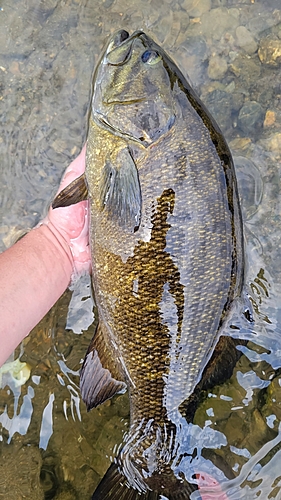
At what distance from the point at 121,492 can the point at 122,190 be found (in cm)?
165

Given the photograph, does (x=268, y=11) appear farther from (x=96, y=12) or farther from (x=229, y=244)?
(x=229, y=244)

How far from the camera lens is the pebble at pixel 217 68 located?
3.63m

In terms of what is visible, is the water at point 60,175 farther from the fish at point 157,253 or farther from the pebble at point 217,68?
the fish at point 157,253

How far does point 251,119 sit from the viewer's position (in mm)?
3557

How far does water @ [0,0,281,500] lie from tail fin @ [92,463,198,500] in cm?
25

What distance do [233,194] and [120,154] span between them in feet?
2.05

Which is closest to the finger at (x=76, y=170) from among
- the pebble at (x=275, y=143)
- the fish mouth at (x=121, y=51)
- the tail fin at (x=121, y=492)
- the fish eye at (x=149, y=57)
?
the fish mouth at (x=121, y=51)

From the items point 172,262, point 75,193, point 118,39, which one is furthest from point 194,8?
point 172,262

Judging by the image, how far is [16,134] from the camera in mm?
3666

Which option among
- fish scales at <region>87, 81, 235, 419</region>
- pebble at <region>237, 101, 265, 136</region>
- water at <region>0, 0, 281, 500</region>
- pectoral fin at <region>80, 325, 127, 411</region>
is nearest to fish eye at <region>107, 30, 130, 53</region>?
fish scales at <region>87, 81, 235, 419</region>

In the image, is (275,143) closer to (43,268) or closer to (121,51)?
(121,51)

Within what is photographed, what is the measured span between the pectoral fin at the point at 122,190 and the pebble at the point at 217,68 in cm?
146

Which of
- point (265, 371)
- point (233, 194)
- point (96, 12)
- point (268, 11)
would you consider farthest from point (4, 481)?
point (268, 11)

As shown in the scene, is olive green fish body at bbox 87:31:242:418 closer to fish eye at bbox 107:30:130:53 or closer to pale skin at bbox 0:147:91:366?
fish eye at bbox 107:30:130:53
